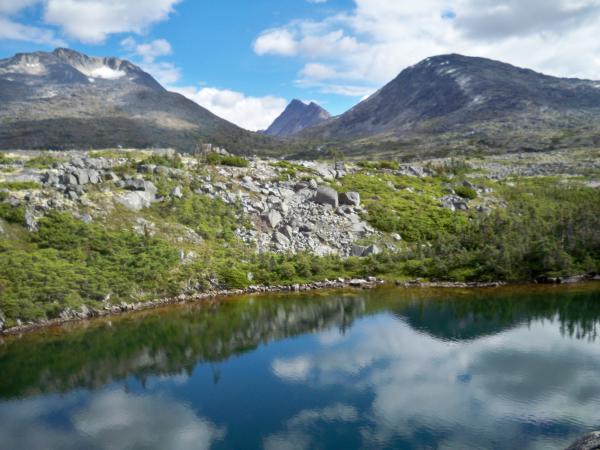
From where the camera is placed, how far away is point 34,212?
50.8m

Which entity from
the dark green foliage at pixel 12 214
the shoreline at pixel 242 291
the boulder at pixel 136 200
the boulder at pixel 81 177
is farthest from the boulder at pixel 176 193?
the dark green foliage at pixel 12 214

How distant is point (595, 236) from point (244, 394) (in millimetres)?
47959

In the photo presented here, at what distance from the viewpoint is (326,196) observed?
70688 mm

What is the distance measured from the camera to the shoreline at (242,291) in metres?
43.0

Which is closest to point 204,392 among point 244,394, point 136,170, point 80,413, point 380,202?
point 244,394

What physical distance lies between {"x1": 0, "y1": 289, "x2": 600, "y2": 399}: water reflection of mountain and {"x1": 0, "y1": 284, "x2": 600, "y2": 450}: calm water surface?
168mm

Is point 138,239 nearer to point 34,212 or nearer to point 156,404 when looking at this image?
point 34,212

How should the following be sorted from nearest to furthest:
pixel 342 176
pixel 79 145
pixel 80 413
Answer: pixel 80 413, pixel 342 176, pixel 79 145

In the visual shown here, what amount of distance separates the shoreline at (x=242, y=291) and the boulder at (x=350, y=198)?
1844 cm

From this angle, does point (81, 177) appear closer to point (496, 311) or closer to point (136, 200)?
point (136, 200)

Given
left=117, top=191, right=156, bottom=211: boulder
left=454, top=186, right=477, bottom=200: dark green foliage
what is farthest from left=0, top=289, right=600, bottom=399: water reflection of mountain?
left=454, top=186, right=477, bottom=200: dark green foliage

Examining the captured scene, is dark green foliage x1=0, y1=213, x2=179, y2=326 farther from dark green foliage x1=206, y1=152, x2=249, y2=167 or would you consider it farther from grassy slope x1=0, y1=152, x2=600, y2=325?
dark green foliage x1=206, y1=152, x2=249, y2=167

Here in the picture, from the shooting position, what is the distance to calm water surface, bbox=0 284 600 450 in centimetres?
2486

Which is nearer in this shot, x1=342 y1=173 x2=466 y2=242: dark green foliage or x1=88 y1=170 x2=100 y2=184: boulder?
x1=88 y1=170 x2=100 y2=184: boulder
